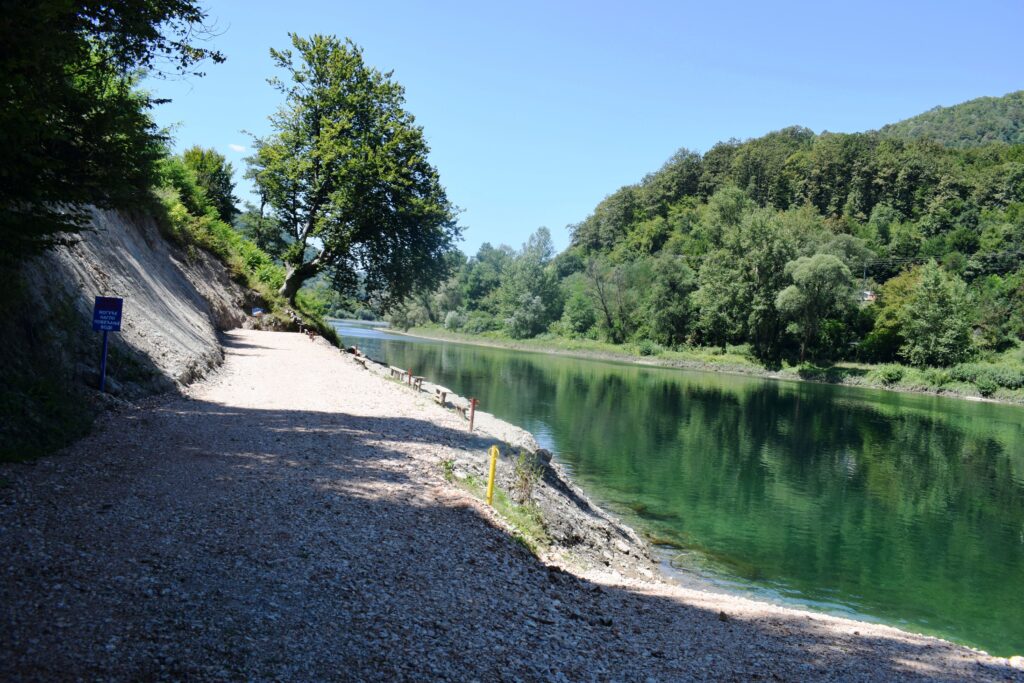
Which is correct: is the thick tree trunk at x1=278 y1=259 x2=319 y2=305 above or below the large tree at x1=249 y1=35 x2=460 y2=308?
below

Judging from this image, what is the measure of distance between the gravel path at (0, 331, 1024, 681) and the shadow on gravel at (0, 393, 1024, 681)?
2 centimetres

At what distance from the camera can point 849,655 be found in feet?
26.7

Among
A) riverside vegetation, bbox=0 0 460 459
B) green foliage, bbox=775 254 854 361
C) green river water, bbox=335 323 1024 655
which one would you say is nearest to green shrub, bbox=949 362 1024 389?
green foliage, bbox=775 254 854 361

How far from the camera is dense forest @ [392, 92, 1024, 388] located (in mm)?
69688

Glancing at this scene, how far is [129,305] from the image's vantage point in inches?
619

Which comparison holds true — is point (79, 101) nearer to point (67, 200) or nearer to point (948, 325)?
point (67, 200)

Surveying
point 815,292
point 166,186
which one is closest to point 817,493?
point 166,186

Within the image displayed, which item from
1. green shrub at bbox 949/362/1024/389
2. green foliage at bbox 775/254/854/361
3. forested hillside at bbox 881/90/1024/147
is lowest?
green shrub at bbox 949/362/1024/389

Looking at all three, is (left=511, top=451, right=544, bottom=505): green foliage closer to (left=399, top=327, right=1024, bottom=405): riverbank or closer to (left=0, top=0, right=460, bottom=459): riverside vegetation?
(left=0, top=0, right=460, bottom=459): riverside vegetation

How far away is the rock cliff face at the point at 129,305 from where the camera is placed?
11430 mm

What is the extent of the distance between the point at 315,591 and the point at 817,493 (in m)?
20.6

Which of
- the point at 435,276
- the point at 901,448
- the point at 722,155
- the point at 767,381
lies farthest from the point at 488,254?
the point at 901,448

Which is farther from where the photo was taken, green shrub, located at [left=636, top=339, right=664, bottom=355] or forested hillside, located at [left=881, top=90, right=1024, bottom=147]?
forested hillside, located at [left=881, top=90, right=1024, bottom=147]

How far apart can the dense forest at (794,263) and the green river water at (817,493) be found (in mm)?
18844
